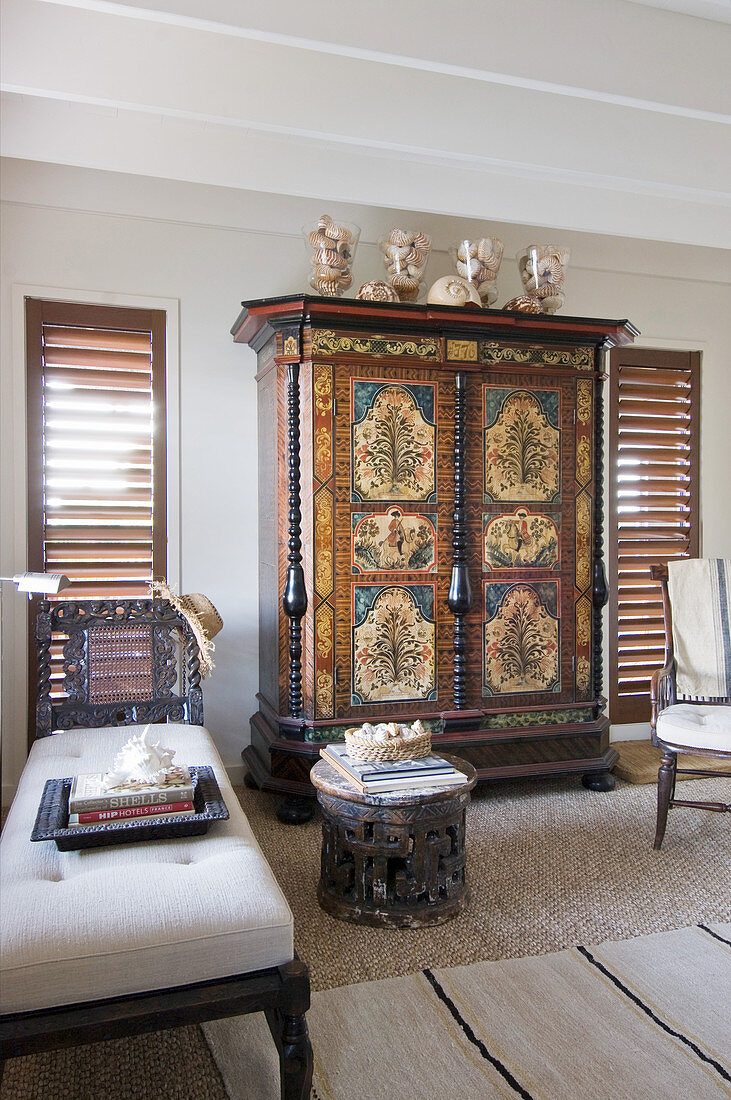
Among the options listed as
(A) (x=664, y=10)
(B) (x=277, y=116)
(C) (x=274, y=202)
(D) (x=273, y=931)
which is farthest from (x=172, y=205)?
(D) (x=273, y=931)

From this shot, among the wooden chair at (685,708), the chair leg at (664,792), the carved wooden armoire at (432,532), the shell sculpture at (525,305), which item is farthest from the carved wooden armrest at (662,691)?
the shell sculpture at (525,305)

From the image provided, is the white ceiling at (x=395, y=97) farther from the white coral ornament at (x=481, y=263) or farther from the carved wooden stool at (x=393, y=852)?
the carved wooden stool at (x=393, y=852)

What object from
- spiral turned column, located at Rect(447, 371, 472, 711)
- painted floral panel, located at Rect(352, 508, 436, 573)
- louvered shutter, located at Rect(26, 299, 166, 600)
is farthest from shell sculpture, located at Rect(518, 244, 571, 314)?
louvered shutter, located at Rect(26, 299, 166, 600)

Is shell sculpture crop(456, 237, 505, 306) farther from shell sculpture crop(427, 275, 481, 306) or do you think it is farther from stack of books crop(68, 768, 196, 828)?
stack of books crop(68, 768, 196, 828)

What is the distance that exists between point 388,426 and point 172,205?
1.45m

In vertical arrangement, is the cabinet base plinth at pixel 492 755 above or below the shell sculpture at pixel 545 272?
below

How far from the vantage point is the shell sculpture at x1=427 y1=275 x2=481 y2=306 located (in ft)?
11.6

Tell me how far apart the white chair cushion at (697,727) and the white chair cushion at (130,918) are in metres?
1.75

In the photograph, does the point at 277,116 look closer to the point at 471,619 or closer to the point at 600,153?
the point at 600,153

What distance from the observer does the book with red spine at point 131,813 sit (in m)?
1.93

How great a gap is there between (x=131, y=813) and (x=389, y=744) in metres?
0.87

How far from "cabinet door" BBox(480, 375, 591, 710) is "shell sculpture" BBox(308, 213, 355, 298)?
0.77 meters

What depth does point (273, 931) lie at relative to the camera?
5.36 feet

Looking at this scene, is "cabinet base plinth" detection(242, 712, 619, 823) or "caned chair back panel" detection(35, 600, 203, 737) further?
"cabinet base plinth" detection(242, 712, 619, 823)
